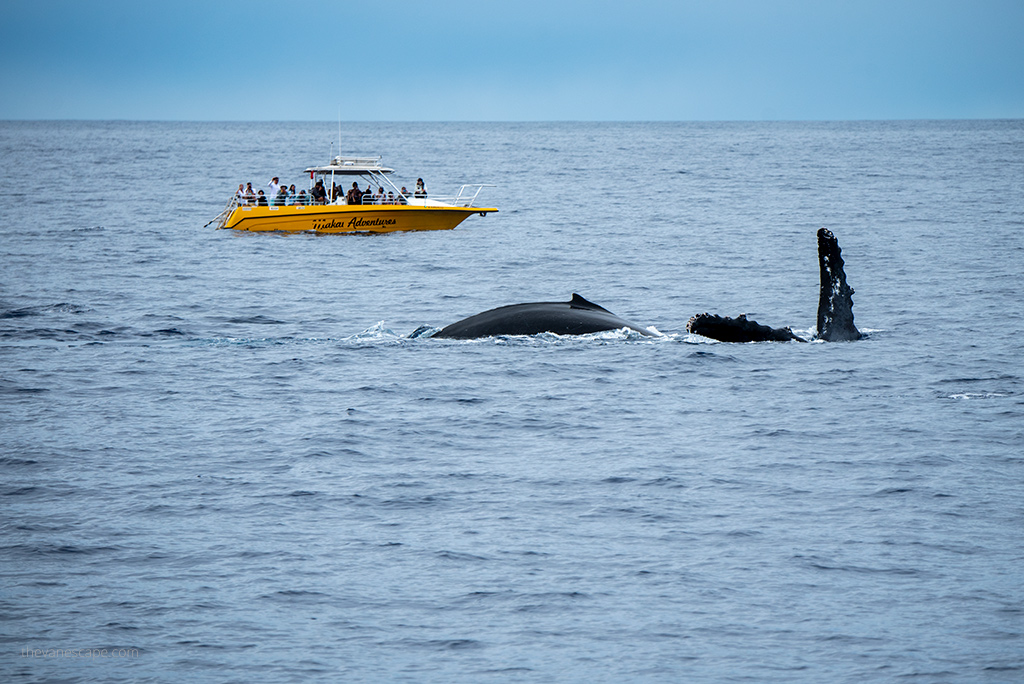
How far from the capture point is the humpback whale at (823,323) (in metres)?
18.4

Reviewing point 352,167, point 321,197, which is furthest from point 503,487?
point 321,197

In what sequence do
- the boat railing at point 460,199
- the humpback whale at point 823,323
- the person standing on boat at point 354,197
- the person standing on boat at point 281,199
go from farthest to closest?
the person standing on boat at point 281,199, the boat railing at point 460,199, the person standing on boat at point 354,197, the humpback whale at point 823,323

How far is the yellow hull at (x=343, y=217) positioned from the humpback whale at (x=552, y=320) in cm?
2351

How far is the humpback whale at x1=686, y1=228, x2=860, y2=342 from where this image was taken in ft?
60.4

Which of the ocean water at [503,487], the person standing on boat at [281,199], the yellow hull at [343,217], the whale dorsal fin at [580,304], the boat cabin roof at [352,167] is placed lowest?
the ocean water at [503,487]

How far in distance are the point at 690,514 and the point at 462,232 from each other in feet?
122

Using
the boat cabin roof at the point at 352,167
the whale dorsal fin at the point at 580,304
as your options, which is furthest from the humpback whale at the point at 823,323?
the boat cabin roof at the point at 352,167

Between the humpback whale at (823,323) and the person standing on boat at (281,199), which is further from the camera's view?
the person standing on boat at (281,199)

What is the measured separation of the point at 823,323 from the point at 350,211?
84.4 ft

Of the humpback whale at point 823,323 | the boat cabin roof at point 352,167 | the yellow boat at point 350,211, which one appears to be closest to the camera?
the humpback whale at point 823,323

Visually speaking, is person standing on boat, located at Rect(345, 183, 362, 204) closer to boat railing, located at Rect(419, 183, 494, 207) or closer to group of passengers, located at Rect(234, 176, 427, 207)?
group of passengers, located at Rect(234, 176, 427, 207)

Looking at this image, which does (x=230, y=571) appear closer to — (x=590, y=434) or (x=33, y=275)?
(x=590, y=434)

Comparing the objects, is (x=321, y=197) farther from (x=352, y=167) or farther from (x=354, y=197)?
(x=352, y=167)

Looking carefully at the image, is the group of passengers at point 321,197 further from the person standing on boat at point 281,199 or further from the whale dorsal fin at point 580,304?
the whale dorsal fin at point 580,304
